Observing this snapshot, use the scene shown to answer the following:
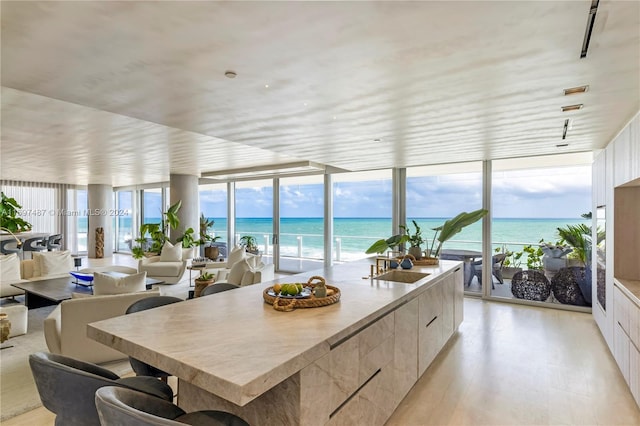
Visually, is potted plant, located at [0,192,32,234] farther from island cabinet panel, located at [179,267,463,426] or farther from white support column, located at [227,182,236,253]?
island cabinet panel, located at [179,267,463,426]

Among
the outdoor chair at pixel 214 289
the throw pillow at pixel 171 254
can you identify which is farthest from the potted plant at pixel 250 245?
the outdoor chair at pixel 214 289

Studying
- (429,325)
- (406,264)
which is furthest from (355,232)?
(429,325)

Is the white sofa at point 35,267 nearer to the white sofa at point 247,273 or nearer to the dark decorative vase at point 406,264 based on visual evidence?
the white sofa at point 247,273

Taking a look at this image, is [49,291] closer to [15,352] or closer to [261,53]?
[15,352]

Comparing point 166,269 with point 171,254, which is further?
point 171,254

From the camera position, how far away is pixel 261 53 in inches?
80.3

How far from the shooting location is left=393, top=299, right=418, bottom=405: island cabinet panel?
8.08 ft

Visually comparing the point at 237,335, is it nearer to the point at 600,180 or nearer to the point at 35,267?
the point at 600,180

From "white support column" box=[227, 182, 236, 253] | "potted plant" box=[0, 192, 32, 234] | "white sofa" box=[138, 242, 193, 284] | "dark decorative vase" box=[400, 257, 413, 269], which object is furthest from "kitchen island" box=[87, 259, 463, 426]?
"white support column" box=[227, 182, 236, 253]

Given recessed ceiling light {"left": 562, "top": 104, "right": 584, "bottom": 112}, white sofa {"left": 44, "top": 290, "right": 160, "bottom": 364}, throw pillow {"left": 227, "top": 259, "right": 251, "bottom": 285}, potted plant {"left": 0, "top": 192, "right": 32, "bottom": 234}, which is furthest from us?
potted plant {"left": 0, "top": 192, "right": 32, "bottom": 234}

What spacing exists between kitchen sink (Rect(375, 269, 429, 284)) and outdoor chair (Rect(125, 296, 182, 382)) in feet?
6.68

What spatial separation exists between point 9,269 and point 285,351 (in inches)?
258

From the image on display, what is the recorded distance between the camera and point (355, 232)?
2155 centimetres

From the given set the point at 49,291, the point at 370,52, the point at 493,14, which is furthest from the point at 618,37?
the point at 49,291
